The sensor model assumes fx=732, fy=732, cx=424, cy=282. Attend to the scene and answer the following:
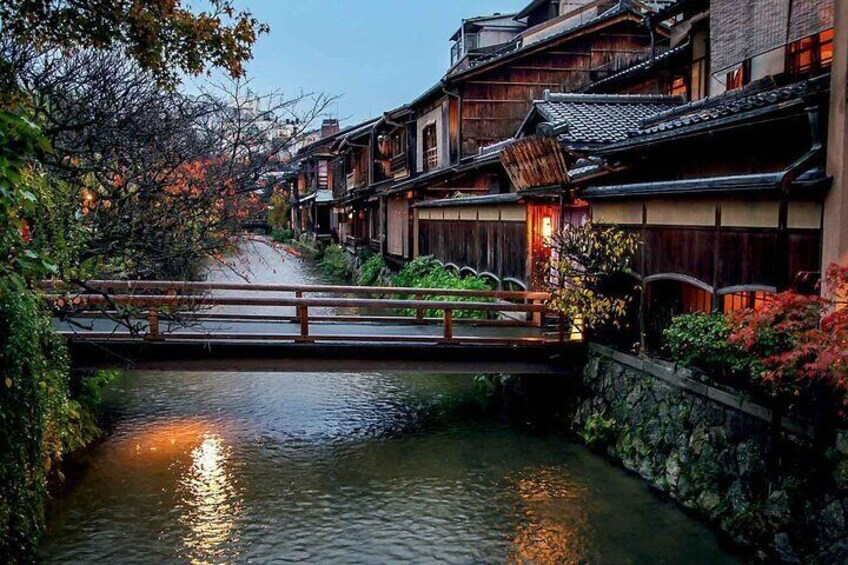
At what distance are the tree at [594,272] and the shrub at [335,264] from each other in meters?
29.0

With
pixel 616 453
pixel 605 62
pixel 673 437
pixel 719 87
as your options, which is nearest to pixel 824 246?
pixel 673 437

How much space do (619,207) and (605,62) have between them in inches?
702

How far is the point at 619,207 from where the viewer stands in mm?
13664

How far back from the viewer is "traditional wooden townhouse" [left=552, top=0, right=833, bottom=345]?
29.7 feet

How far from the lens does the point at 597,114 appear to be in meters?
17.9

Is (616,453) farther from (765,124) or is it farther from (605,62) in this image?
(605,62)

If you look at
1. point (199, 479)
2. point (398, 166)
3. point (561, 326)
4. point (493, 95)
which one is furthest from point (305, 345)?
point (398, 166)

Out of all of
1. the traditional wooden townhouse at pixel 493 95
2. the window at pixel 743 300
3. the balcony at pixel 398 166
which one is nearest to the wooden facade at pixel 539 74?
the traditional wooden townhouse at pixel 493 95

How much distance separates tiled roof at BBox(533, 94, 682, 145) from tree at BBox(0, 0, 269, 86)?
28.4ft

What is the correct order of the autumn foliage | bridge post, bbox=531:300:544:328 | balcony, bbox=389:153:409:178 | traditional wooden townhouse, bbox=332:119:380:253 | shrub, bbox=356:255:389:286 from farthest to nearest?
traditional wooden townhouse, bbox=332:119:380:253
balcony, bbox=389:153:409:178
shrub, bbox=356:255:389:286
bridge post, bbox=531:300:544:328
the autumn foliage

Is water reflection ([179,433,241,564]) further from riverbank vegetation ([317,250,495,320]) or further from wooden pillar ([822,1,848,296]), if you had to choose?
wooden pillar ([822,1,848,296])

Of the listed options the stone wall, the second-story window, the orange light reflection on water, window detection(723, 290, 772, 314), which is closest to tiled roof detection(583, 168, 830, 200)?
window detection(723, 290, 772, 314)

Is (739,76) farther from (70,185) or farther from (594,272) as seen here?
(70,185)

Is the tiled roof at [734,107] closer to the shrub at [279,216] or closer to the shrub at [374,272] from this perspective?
the shrub at [374,272]
